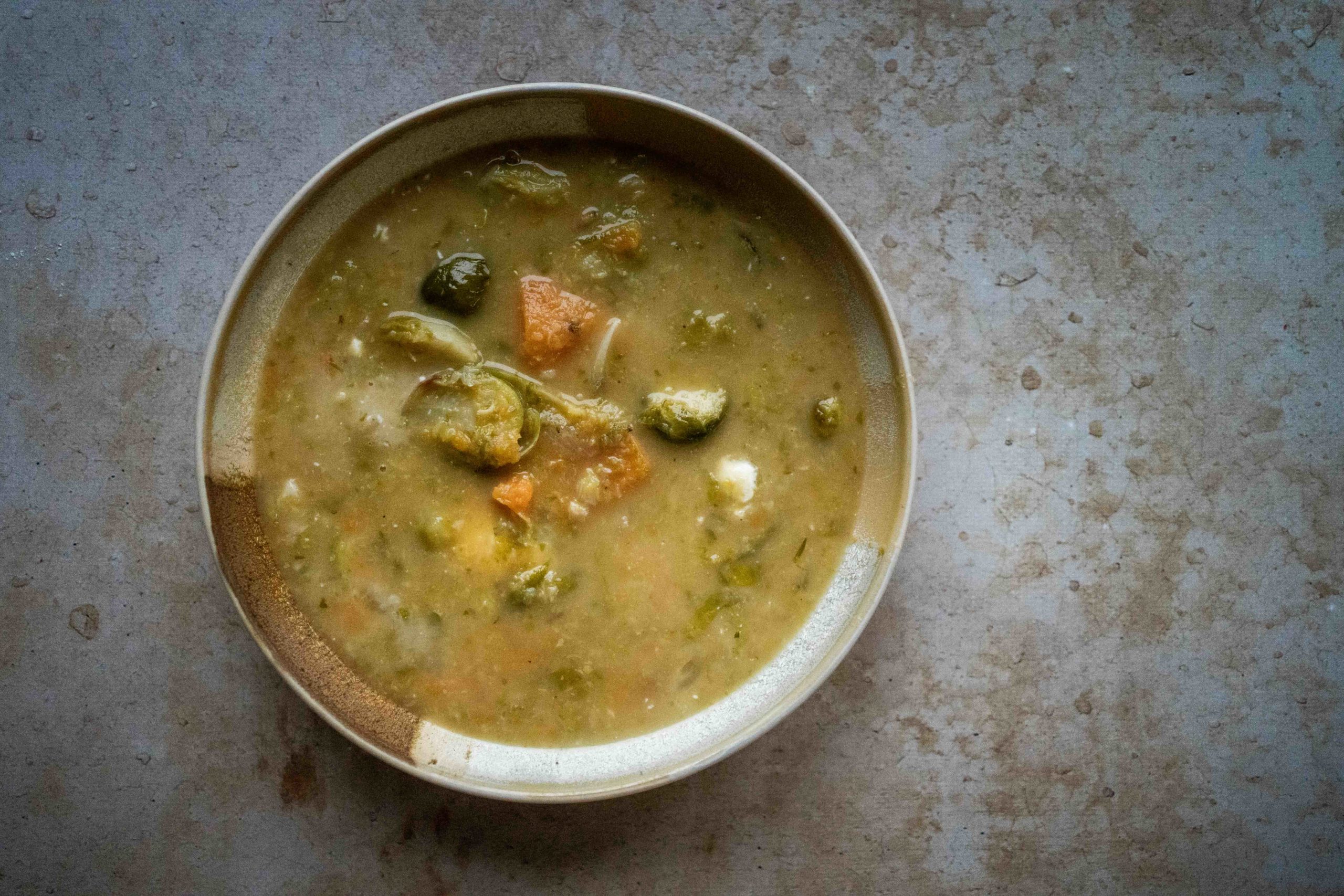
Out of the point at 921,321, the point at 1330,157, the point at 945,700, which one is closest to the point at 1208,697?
the point at 945,700

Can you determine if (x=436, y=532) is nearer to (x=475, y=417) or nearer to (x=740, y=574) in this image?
(x=475, y=417)

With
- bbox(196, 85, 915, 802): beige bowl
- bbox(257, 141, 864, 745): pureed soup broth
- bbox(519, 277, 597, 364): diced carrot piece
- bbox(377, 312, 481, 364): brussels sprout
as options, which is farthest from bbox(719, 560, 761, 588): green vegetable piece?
bbox(377, 312, 481, 364): brussels sprout

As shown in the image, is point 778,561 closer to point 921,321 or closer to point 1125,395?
point 921,321

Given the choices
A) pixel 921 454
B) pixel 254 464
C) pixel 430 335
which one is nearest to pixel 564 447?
pixel 430 335

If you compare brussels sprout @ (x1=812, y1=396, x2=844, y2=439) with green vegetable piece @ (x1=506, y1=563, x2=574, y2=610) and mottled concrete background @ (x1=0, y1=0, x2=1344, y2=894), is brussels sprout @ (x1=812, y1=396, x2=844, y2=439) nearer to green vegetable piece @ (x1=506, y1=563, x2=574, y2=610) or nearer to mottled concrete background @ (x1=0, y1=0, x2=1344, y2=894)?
mottled concrete background @ (x1=0, y1=0, x2=1344, y2=894)

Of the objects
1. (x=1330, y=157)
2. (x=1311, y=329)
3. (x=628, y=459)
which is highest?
(x=1330, y=157)

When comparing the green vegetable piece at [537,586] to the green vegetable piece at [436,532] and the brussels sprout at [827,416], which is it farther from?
the brussels sprout at [827,416]
